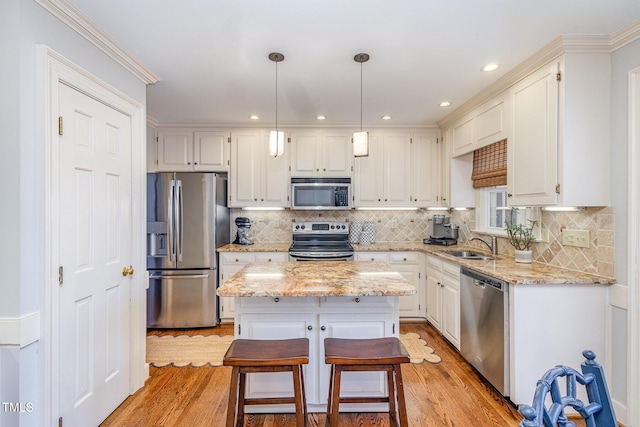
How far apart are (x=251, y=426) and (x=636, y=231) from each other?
2.67 m

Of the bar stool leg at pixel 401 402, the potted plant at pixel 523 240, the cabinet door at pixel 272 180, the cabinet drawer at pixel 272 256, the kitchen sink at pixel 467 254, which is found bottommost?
the bar stool leg at pixel 401 402

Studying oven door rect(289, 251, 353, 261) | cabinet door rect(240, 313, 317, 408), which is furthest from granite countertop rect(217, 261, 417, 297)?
oven door rect(289, 251, 353, 261)

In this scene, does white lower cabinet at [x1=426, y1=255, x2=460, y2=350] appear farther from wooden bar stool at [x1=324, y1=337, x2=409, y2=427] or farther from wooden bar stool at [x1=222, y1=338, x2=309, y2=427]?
wooden bar stool at [x1=222, y1=338, x2=309, y2=427]

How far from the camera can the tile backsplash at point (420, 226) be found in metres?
2.27

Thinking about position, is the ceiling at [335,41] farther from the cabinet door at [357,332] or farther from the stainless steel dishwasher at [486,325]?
the cabinet door at [357,332]

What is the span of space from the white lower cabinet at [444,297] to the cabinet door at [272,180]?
197 cm

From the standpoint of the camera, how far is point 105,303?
6.63ft

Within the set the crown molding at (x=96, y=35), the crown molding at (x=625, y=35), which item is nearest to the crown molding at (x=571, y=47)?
the crown molding at (x=625, y=35)

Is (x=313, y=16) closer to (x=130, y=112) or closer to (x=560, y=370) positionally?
(x=130, y=112)

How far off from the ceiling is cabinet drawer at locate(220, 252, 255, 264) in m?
1.71

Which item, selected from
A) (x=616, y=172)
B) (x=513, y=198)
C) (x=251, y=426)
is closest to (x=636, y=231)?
(x=616, y=172)

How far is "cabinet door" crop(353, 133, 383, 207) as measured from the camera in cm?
405

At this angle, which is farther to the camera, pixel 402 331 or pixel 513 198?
pixel 402 331

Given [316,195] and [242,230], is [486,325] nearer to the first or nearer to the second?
[316,195]
